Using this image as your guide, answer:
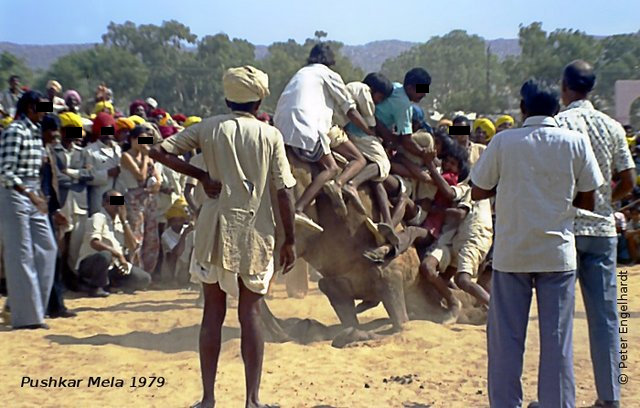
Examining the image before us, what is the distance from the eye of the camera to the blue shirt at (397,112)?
24.4ft

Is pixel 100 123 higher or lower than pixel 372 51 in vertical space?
lower

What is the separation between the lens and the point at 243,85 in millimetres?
4996

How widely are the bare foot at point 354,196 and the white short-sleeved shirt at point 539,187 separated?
2.56 meters

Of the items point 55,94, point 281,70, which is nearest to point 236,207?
point 55,94

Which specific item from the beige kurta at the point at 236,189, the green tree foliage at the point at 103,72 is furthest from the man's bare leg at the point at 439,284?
the green tree foliage at the point at 103,72

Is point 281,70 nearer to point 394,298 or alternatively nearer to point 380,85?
point 380,85

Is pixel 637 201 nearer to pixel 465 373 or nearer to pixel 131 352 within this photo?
pixel 465 373

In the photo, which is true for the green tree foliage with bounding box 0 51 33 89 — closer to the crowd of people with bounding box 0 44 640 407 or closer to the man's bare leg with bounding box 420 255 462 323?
the crowd of people with bounding box 0 44 640 407

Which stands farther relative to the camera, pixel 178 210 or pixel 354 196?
pixel 178 210

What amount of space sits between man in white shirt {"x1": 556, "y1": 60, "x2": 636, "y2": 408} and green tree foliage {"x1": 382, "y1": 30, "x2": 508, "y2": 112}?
92.3 ft

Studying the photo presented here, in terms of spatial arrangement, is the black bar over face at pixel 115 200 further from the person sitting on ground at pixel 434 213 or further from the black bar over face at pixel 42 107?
the person sitting on ground at pixel 434 213

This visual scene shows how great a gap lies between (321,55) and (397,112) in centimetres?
83

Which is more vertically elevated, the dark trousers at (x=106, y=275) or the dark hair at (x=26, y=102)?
the dark hair at (x=26, y=102)

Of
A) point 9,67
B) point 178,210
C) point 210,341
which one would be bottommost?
point 210,341
